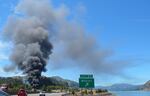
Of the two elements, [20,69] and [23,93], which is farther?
[20,69]

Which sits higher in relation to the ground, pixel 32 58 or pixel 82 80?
pixel 32 58

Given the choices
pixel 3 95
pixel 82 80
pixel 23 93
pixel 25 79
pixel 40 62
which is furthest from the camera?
pixel 25 79

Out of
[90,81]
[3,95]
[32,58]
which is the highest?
[32,58]

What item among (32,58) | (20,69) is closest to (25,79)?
(20,69)

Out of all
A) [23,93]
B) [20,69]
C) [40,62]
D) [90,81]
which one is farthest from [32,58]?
[23,93]

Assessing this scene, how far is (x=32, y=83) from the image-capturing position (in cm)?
15238

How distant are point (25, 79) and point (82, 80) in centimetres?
11080

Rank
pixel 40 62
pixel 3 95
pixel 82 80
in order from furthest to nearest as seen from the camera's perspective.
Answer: pixel 40 62 → pixel 82 80 → pixel 3 95

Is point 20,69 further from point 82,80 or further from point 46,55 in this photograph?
point 82,80

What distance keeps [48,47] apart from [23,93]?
12694cm

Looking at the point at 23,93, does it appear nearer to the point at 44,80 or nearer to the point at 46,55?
the point at 46,55

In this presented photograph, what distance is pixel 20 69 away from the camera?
16250 cm

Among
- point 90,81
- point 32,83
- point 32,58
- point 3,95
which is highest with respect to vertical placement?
point 32,58

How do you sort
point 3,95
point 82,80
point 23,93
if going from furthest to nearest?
point 82,80
point 23,93
point 3,95
